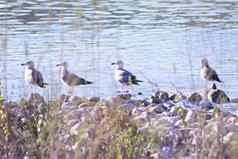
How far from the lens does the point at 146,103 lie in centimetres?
984

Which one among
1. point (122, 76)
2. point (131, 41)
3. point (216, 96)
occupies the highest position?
point (131, 41)

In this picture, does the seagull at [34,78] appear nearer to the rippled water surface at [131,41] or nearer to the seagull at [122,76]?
the rippled water surface at [131,41]

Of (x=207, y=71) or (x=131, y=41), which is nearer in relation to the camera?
(x=207, y=71)

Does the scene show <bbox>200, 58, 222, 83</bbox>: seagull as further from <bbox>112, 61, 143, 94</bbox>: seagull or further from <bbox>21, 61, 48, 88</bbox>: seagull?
<bbox>21, 61, 48, 88</bbox>: seagull

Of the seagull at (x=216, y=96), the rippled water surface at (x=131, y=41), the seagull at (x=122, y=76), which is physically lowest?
the seagull at (x=216, y=96)

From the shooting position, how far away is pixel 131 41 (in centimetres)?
1402

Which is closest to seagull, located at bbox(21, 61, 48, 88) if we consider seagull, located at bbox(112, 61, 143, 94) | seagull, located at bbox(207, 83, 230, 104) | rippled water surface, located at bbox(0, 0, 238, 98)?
rippled water surface, located at bbox(0, 0, 238, 98)

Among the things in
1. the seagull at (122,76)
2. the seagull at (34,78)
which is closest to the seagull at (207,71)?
the seagull at (122,76)

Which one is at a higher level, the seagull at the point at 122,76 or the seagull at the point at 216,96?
the seagull at the point at 122,76

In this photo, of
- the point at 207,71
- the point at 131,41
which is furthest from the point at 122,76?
the point at 131,41

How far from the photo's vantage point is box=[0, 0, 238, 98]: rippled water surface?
10844mm

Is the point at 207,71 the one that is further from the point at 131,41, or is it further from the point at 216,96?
the point at 131,41

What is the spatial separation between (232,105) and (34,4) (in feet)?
32.6

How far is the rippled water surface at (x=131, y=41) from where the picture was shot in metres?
10.8
